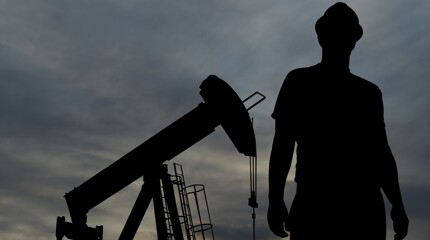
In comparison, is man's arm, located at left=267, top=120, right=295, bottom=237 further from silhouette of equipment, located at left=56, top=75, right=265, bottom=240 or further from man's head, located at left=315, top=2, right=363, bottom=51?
silhouette of equipment, located at left=56, top=75, right=265, bottom=240

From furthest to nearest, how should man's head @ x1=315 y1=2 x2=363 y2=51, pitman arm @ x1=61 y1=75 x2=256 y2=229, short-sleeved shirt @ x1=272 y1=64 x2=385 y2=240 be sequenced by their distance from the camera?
1. pitman arm @ x1=61 y1=75 x2=256 y2=229
2. man's head @ x1=315 y1=2 x2=363 y2=51
3. short-sleeved shirt @ x1=272 y1=64 x2=385 y2=240

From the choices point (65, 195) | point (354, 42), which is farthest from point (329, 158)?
point (65, 195)

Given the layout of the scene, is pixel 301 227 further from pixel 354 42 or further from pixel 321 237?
pixel 354 42

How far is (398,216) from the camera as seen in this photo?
2789mm

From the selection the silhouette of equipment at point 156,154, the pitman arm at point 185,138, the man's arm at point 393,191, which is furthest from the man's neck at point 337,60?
the pitman arm at point 185,138

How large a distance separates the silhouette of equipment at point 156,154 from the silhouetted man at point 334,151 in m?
8.02

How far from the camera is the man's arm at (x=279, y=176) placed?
2.62m

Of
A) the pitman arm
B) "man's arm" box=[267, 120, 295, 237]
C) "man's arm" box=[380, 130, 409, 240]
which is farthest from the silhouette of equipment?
"man's arm" box=[267, 120, 295, 237]

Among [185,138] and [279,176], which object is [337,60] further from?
[185,138]

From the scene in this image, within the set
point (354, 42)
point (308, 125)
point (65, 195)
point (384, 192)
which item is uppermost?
point (65, 195)

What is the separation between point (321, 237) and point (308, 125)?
0.52 m

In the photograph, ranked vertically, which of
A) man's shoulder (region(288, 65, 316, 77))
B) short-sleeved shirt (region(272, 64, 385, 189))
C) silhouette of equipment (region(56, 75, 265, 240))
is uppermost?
silhouette of equipment (region(56, 75, 265, 240))

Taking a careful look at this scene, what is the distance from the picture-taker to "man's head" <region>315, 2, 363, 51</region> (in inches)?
109

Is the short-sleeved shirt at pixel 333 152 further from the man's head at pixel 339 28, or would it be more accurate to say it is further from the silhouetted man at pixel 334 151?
the man's head at pixel 339 28
